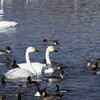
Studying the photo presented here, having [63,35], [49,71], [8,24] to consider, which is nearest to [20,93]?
[49,71]

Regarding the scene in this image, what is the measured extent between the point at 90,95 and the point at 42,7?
3097 cm

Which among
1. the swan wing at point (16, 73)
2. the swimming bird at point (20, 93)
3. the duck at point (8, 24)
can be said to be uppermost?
the duck at point (8, 24)

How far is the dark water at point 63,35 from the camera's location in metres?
20.4

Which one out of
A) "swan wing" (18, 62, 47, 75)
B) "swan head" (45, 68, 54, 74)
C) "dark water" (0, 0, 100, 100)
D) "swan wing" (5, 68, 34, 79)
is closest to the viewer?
"dark water" (0, 0, 100, 100)

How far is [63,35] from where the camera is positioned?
33594 millimetres

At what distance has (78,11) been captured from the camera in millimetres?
47188

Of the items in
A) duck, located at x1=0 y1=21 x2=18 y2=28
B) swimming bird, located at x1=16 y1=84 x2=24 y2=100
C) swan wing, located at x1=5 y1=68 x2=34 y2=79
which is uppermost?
duck, located at x1=0 y1=21 x2=18 y2=28

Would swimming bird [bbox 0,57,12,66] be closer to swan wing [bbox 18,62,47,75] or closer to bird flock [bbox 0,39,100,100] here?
bird flock [bbox 0,39,100,100]

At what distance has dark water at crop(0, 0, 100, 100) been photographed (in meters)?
20.4

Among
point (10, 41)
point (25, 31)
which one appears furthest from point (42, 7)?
point (10, 41)

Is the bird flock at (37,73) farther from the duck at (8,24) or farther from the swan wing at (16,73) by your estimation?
the duck at (8,24)

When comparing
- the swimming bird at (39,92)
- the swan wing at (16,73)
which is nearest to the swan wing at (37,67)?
the swan wing at (16,73)

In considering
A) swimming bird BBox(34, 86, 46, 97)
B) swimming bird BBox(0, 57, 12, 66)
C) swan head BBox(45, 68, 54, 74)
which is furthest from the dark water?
swan head BBox(45, 68, 54, 74)

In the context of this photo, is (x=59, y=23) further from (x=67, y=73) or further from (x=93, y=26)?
(x=67, y=73)
